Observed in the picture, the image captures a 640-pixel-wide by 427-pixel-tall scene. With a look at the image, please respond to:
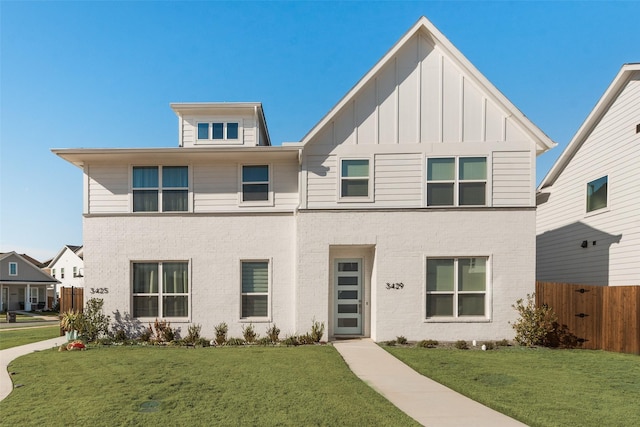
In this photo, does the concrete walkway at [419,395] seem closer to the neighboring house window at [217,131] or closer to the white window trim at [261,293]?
the white window trim at [261,293]

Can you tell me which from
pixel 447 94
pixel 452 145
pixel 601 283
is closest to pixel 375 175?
pixel 452 145

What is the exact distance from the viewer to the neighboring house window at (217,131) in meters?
16.8

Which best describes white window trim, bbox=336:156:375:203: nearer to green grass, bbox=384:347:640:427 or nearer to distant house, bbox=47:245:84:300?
green grass, bbox=384:347:640:427

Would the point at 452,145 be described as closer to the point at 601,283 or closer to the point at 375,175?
the point at 375,175

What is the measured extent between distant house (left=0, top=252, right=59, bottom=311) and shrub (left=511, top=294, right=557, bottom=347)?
44.7 metres

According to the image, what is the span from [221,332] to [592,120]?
1594cm

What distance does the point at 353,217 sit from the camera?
1134 centimetres

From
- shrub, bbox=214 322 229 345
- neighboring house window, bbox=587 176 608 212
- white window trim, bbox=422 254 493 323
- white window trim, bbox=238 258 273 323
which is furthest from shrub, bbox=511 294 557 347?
shrub, bbox=214 322 229 345

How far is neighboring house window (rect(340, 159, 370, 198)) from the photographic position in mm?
11523

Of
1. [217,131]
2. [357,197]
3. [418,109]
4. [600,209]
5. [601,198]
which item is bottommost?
[600,209]

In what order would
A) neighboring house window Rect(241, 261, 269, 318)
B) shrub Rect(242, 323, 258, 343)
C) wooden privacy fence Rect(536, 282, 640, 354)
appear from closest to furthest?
wooden privacy fence Rect(536, 282, 640, 354) < shrub Rect(242, 323, 258, 343) < neighboring house window Rect(241, 261, 269, 318)

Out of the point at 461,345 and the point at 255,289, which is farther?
the point at 255,289

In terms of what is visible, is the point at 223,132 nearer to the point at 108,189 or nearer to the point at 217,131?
the point at 217,131

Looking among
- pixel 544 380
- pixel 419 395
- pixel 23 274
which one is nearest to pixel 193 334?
pixel 419 395
